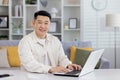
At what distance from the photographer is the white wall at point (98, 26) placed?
5.84 meters

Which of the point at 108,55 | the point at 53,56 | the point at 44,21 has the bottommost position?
the point at 108,55

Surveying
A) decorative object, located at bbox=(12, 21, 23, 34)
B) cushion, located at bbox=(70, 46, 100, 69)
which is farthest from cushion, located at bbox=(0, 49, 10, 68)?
decorative object, located at bbox=(12, 21, 23, 34)

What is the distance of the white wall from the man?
11.2ft

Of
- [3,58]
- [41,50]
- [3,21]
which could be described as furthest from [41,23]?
[3,21]

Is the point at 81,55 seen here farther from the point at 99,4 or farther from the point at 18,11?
the point at 18,11

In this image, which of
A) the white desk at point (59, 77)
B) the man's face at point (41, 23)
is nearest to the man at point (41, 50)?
the man's face at point (41, 23)

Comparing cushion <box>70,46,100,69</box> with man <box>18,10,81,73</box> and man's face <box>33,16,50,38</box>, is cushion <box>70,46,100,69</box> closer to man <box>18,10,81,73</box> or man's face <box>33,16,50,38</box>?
man <box>18,10,81,73</box>

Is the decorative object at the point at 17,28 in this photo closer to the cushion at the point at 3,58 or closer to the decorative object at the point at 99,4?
the cushion at the point at 3,58

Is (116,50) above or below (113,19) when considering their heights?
below

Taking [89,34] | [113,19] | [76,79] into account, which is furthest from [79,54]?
[76,79]

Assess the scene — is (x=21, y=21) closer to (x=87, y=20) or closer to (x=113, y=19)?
(x=87, y=20)

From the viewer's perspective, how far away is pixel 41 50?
2318 millimetres

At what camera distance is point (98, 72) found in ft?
7.26

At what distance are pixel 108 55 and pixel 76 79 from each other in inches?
166
